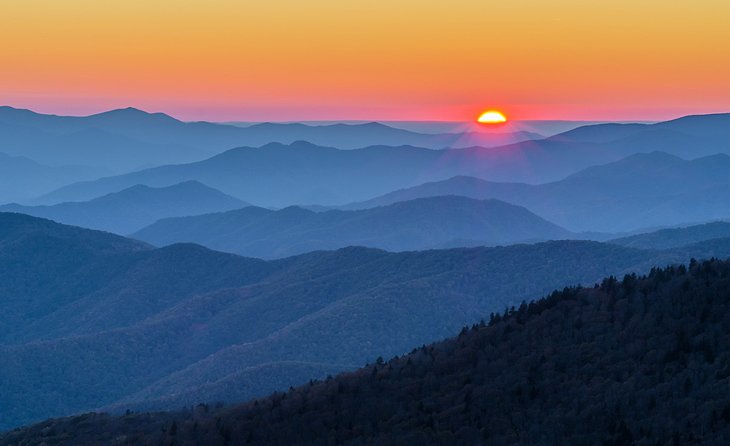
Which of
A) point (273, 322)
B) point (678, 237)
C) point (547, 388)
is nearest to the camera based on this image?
point (547, 388)

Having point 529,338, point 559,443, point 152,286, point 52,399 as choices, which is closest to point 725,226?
point 152,286

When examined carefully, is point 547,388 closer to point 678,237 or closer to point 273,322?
point 273,322

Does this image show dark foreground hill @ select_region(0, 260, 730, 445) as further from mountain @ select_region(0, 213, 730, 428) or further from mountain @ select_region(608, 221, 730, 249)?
mountain @ select_region(608, 221, 730, 249)

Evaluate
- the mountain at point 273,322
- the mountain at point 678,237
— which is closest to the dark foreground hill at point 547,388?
the mountain at point 273,322

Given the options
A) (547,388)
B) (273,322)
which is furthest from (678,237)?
(547,388)

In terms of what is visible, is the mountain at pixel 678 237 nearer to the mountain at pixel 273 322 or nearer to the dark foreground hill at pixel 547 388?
the mountain at pixel 273 322

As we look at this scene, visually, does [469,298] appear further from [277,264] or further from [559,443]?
[559,443]

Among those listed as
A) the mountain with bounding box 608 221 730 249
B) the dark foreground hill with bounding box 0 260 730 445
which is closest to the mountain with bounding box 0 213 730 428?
the dark foreground hill with bounding box 0 260 730 445
